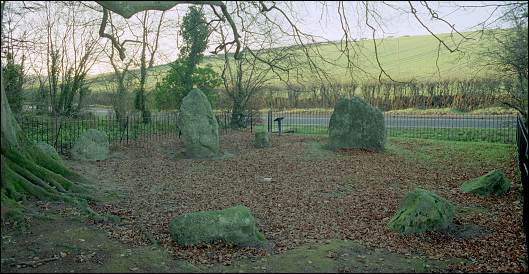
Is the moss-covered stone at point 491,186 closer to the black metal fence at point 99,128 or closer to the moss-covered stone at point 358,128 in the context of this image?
the moss-covered stone at point 358,128

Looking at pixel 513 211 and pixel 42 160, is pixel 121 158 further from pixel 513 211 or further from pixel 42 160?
pixel 513 211

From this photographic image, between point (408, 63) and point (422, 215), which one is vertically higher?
point (408, 63)

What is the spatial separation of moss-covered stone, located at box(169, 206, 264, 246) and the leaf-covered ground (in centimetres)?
13

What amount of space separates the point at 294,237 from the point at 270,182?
4.07 metres

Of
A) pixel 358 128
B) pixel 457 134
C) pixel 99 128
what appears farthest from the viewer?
pixel 457 134

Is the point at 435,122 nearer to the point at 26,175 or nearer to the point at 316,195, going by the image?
the point at 316,195

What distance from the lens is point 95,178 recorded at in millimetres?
10023

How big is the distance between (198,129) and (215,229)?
340 inches

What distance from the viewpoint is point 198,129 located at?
46.1 ft

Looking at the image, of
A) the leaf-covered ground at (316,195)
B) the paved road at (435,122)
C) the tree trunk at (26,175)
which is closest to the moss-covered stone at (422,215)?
the leaf-covered ground at (316,195)

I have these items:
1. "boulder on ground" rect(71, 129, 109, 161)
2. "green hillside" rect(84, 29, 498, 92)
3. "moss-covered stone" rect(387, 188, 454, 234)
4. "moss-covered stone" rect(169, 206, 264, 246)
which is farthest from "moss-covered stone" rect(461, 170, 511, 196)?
"green hillside" rect(84, 29, 498, 92)

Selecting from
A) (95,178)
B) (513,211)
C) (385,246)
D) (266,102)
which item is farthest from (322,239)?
(266,102)

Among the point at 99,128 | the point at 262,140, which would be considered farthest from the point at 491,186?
the point at 99,128

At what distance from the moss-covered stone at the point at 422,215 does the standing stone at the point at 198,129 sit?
8.12 metres
